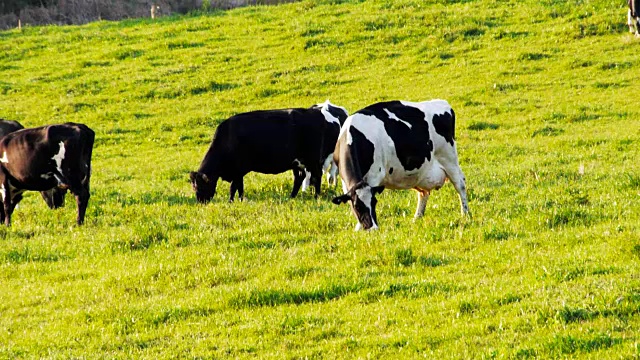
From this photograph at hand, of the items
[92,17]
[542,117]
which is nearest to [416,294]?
[542,117]

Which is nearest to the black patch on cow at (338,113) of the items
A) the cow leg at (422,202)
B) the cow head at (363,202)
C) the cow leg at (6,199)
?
the cow leg at (422,202)

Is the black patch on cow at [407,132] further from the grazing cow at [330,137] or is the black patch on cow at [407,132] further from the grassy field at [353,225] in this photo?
the grazing cow at [330,137]

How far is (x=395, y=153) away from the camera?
50.0 feet

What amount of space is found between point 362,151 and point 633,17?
2237 cm

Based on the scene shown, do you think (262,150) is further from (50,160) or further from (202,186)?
(50,160)

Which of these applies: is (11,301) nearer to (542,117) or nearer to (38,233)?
(38,233)

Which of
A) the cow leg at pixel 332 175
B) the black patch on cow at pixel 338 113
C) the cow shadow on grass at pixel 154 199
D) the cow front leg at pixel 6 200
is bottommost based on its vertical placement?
the cow leg at pixel 332 175

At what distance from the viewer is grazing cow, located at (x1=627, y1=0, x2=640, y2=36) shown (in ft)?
107

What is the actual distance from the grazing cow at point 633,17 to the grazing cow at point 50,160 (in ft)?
72.9

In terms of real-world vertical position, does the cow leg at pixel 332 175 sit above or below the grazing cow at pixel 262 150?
below

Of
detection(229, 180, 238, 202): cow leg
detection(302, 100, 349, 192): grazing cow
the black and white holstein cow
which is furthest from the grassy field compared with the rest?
detection(302, 100, 349, 192): grazing cow

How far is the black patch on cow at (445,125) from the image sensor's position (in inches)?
628

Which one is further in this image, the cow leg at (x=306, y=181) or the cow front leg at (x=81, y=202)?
the cow leg at (x=306, y=181)

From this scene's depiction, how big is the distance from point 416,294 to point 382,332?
1289 millimetres
